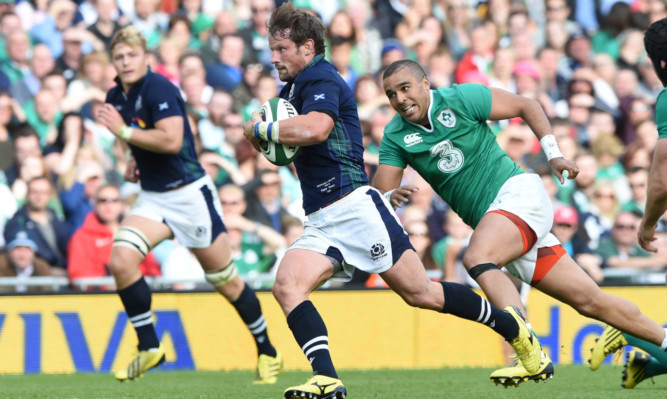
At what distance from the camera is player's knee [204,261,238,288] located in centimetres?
870

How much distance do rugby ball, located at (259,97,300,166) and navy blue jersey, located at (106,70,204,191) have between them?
2243 mm

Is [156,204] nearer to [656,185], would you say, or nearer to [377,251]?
[377,251]

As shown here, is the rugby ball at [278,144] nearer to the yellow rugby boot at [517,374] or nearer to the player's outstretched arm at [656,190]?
the yellow rugby boot at [517,374]

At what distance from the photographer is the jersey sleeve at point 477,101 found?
7.13 meters

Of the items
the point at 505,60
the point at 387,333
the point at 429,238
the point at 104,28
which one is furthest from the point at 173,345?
the point at 505,60

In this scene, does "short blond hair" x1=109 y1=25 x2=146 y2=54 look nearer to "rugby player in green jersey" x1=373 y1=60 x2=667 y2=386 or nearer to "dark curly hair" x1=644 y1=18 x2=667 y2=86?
"rugby player in green jersey" x1=373 y1=60 x2=667 y2=386

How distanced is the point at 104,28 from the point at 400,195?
7.47 metres

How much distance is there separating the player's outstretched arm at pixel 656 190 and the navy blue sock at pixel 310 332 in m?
2.00

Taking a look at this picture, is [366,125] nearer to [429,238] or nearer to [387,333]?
[429,238]

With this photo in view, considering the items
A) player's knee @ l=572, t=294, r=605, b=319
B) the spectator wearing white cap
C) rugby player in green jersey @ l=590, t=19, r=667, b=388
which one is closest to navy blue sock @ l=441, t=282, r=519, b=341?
player's knee @ l=572, t=294, r=605, b=319

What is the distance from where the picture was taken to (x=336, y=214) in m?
6.31

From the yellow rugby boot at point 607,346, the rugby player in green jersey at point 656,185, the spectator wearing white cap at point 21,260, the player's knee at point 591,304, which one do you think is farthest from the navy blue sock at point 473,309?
the spectator wearing white cap at point 21,260

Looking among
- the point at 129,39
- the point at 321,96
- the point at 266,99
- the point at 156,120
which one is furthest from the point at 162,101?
the point at 266,99

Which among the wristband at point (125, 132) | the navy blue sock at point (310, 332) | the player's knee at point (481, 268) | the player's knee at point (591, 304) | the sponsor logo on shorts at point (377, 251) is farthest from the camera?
the wristband at point (125, 132)
